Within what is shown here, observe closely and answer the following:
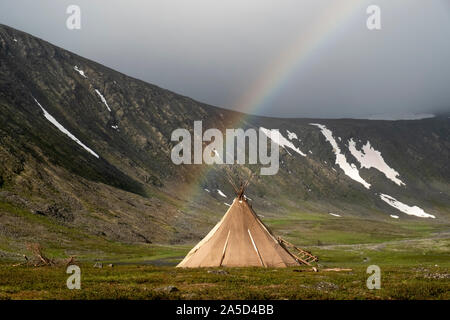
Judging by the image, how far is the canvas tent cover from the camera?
40812mm

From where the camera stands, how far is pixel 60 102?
199500mm

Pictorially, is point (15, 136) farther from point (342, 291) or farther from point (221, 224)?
point (342, 291)

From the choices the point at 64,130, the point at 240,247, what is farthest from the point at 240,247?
the point at 64,130

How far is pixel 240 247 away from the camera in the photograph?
41312 millimetres

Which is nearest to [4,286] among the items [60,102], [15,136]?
[15,136]

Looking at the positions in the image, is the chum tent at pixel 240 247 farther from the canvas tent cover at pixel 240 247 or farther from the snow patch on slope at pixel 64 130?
the snow patch on slope at pixel 64 130

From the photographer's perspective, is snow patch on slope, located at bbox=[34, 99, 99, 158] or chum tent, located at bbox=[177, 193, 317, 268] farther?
snow patch on slope, located at bbox=[34, 99, 99, 158]

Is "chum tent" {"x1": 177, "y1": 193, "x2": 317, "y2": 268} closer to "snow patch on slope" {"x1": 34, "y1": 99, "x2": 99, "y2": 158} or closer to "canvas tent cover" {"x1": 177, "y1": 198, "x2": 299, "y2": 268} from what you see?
"canvas tent cover" {"x1": 177, "y1": 198, "x2": 299, "y2": 268}

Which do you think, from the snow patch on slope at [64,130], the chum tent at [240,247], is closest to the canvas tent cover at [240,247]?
the chum tent at [240,247]

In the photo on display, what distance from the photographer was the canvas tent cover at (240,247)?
40.8m

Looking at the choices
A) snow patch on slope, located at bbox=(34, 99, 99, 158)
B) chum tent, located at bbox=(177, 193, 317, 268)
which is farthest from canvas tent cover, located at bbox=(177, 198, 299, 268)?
snow patch on slope, located at bbox=(34, 99, 99, 158)

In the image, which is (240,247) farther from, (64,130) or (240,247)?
(64,130)

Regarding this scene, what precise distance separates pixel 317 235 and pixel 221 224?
323 ft
